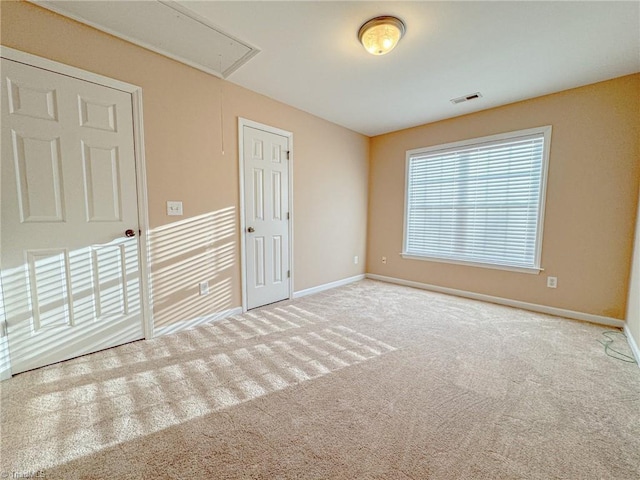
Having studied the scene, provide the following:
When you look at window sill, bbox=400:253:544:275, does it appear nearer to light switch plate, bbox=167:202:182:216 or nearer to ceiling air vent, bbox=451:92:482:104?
ceiling air vent, bbox=451:92:482:104

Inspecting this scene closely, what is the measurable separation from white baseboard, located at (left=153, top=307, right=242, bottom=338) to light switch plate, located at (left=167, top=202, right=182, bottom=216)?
1090mm

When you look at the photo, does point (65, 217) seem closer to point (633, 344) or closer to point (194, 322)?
point (194, 322)

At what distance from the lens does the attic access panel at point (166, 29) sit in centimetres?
176

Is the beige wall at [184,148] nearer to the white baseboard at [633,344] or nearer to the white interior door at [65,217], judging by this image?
the white interior door at [65,217]

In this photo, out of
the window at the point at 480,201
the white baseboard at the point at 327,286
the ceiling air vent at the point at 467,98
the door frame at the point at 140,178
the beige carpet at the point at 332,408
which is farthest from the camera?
the white baseboard at the point at 327,286

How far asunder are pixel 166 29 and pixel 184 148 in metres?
0.90

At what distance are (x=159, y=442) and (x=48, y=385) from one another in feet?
3.60

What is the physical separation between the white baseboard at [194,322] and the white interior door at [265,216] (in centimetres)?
25

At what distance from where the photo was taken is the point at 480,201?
3492mm

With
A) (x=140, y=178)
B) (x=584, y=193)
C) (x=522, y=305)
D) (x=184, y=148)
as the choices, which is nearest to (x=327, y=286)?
(x=522, y=305)

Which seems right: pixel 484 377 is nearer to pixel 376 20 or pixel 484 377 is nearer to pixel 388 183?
pixel 376 20

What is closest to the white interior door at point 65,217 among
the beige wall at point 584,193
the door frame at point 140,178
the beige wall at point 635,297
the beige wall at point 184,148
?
the door frame at point 140,178

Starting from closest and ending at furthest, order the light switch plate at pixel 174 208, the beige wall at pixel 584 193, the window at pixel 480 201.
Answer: the light switch plate at pixel 174 208 → the beige wall at pixel 584 193 → the window at pixel 480 201

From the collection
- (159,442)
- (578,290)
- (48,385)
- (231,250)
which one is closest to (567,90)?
(578,290)
